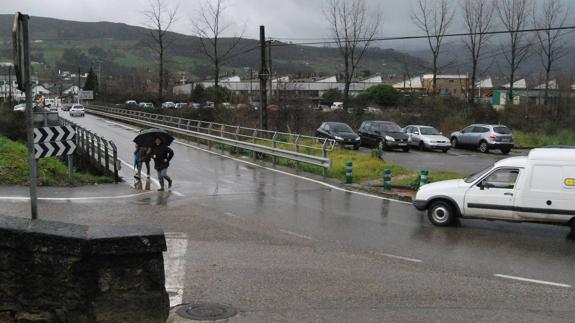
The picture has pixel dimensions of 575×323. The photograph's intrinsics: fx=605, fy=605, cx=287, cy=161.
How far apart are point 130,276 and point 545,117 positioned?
2159 inches

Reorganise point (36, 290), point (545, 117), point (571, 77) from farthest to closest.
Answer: point (571, 77) → point (545, 117) → point (36, 290)

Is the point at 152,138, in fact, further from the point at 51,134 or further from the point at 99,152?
the point at 99,152

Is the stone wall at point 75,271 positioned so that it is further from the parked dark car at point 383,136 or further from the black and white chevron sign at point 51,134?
the parked dark car at point 383,136

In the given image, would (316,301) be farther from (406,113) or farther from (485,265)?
(406,113)

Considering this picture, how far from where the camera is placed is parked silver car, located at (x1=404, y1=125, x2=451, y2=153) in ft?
113

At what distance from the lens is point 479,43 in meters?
59.2

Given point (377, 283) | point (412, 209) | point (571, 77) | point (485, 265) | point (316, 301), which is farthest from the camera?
point (571, 77)

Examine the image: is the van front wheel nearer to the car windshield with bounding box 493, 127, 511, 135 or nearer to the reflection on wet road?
the reflection on wet road

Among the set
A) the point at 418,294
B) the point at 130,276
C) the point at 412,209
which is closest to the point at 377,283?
the point at 418,294

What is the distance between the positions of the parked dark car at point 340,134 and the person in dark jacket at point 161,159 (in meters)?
15.6

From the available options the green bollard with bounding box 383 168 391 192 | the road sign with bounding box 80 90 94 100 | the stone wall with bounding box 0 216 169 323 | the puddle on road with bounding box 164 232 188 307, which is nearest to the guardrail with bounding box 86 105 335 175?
the green bollard with bounding box 383 168 391 192

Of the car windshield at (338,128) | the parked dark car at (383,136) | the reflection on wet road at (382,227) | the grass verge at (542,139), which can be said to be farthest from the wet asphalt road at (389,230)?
the grass verge at (542,139)

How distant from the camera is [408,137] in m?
34.4

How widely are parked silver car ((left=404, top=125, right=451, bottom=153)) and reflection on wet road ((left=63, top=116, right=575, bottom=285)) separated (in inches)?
637
